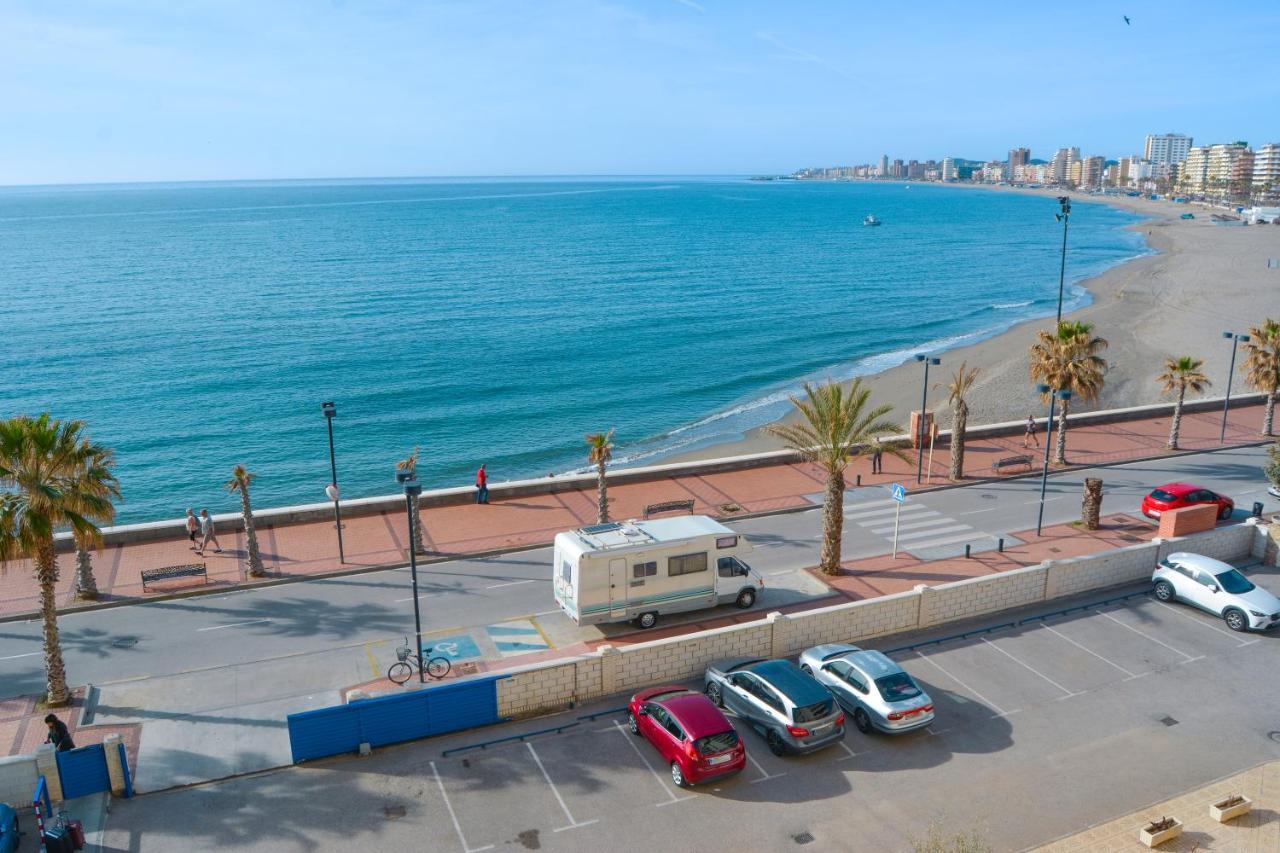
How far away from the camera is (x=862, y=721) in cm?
1844

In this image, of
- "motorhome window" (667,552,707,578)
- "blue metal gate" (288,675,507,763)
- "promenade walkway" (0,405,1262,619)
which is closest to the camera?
"blue metal gate" (288,675,507,763)

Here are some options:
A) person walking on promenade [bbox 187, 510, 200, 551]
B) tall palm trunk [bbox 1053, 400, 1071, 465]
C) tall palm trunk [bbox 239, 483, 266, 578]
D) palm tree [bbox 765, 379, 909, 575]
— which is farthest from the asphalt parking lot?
tall palm trunk [bbox 1053, 400, 1071, 465]

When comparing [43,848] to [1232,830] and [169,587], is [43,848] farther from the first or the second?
[1232,830]

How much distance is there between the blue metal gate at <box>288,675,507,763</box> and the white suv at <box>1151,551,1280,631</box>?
18.1m

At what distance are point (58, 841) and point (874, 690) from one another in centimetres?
1426

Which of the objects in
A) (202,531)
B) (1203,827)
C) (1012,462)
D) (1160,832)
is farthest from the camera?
(1012,462)

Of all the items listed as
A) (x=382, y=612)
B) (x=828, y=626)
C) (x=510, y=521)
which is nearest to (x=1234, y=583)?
(x=828, y=626)

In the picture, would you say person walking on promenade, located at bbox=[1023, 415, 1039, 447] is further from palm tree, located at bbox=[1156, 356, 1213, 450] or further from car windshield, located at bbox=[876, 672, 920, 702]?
car windshield, located at bbox=[876, 672, 920, 702]

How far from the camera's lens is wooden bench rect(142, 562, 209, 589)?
25511mm

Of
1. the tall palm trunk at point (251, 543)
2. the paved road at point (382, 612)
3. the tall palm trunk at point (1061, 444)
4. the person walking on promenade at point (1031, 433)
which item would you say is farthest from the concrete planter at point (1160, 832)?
the person walking on promenade at point (1031, 433)

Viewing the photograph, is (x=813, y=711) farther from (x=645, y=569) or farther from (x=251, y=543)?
(x=251, y=543)

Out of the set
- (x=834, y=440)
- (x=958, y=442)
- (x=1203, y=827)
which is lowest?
(x=1203, y=827)

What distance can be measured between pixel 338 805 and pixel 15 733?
8.05 metres

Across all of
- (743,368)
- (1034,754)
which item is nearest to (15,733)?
(1034,754)
